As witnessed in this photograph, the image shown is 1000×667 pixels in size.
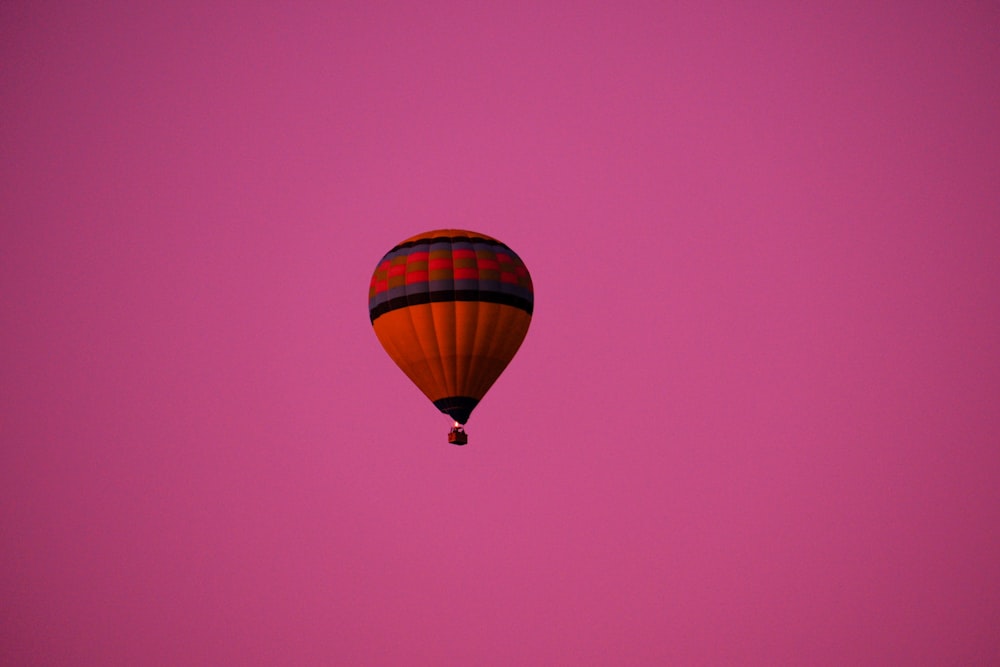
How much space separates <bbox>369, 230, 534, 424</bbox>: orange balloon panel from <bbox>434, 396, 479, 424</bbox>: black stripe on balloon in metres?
0.03

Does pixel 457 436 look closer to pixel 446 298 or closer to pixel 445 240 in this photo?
pixel 446 298

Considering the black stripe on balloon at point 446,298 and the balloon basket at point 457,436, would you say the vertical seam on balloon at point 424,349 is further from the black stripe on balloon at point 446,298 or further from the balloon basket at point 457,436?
the balloon basket at point 457,436

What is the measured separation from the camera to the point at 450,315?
99.1ft

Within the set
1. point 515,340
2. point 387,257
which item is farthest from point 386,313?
point 515,340

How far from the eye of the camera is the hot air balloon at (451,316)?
3030 cm

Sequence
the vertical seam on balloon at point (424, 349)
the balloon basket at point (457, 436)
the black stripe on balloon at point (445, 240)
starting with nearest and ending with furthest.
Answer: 1. the balloon basket at point (457, 436)
2. the vertical seam on balloon at point (424, 349)
3. the black stripe on balloon at point (445, 240)

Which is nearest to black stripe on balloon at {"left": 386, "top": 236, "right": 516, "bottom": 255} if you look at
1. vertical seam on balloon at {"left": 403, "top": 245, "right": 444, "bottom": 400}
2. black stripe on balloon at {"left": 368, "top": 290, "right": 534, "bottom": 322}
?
vertical seam on balloon at {"left": 403, "top": 245, "right": 444, "bottom": 400}

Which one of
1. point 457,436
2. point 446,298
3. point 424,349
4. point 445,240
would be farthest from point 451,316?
point 457,436

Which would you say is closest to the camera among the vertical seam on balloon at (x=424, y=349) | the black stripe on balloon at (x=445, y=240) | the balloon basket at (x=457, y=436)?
the balloon basket at (x=457, y=436)

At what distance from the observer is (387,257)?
31.9 meters

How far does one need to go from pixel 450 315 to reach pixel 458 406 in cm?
253

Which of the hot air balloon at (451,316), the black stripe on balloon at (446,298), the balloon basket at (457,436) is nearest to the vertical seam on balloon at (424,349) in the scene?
the hot air balloon at (451,316)

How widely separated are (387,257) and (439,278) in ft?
7.49

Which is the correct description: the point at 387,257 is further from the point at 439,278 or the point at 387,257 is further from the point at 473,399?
the point at 473,399
